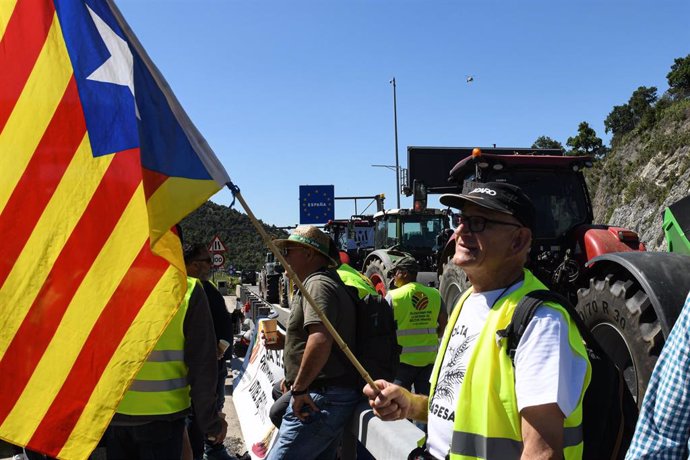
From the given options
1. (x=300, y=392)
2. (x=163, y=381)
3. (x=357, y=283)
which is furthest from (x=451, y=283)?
(x=163, y=381)

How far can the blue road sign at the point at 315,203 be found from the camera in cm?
3119

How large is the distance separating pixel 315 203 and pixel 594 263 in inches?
1035

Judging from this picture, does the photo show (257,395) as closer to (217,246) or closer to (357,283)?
(357,283)

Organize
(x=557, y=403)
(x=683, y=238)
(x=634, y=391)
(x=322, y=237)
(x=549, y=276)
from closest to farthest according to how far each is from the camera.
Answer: (x=557, y=403)
(x=322, y=237)
(x=634, y=391)
(x=683, y=238)
(x=549, y=276)

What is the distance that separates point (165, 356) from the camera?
11.4 ft

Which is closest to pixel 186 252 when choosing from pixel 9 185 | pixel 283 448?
pixel 283 448

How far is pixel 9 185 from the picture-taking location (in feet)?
8.46

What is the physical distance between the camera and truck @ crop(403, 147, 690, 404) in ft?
14.6

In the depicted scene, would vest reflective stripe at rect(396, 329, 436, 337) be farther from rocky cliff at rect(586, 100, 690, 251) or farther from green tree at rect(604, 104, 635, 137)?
green tree at rect(604, 104, 635, 137)

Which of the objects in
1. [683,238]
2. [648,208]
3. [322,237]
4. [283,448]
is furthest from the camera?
Result: [648,208]

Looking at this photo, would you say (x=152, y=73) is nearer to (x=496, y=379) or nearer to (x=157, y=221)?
(x=157, y=221)

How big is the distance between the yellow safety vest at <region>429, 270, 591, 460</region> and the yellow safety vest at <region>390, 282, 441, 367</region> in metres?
4.13

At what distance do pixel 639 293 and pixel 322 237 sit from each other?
8.62 feet

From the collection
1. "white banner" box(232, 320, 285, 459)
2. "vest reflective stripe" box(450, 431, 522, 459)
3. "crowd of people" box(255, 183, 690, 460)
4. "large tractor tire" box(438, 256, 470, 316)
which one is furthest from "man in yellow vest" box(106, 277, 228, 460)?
"large tractor tire" box(438, 256, 470, 316)
